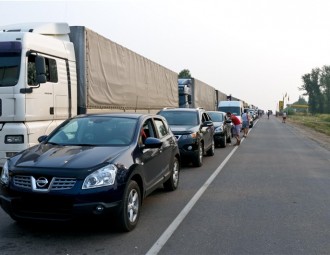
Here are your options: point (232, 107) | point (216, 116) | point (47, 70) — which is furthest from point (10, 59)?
point (232, 107)

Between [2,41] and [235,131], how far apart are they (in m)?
13.2

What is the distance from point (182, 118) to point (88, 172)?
7.90m

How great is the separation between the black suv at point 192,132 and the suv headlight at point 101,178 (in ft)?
20.4

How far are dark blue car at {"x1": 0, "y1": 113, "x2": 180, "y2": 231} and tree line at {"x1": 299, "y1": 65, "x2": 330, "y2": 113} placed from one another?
155244mm

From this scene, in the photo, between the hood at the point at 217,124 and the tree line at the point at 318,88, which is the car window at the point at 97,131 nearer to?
the hood at the point at 217,124

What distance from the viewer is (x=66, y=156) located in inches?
208

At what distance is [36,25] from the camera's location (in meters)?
9.71

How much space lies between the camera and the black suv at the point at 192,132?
11234 millimetres

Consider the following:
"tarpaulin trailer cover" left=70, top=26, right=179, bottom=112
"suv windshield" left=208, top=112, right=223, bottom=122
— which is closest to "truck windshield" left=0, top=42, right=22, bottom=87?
"tarpaulin trailer cover" left=70, top=26, right=179, bottom=112

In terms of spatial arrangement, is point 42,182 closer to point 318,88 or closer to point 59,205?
point 59,205

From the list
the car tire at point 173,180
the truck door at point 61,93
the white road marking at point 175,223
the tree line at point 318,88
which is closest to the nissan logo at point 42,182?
the white road marking at point 175,223

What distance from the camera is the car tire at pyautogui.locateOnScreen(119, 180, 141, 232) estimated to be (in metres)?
5.14

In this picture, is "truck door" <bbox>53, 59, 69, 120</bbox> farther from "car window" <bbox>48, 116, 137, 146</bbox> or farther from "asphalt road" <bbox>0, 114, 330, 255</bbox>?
"asphalt road" <bbox>0, 114, 330, 255</bbox>

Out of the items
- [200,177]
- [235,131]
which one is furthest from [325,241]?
[235,131]
